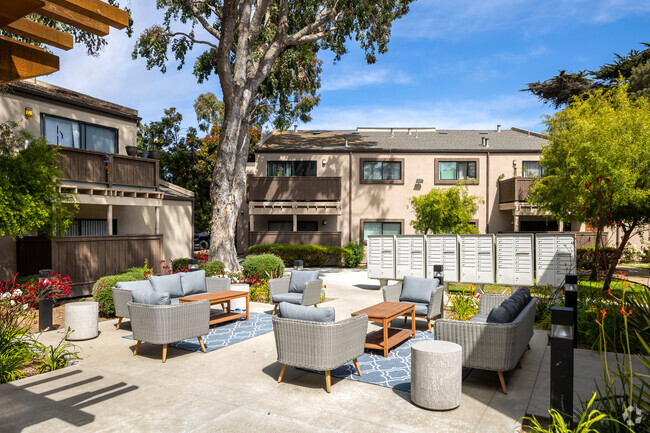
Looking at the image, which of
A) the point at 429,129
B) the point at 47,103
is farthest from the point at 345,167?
the point at 47,103

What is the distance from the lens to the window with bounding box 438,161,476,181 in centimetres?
2581

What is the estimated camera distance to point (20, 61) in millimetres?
3592

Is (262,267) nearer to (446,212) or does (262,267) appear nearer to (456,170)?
(446,212)

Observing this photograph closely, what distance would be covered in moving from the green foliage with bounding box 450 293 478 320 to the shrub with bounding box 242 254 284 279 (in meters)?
6.97

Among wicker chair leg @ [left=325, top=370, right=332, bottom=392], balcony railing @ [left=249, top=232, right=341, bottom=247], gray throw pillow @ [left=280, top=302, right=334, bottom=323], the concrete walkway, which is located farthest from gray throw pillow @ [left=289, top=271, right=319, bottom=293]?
balcony railing @ [left=249, top=232, right=341, bottom=247]

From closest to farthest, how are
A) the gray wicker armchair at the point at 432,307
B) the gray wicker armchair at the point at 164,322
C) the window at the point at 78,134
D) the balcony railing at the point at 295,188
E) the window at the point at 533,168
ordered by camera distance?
the gray wicker armchair at the point at 164,322, the gray wicker armchair at the point at 432,307, the window at the point at 78,134, the window at the point at 533,168, the balcony railing at the point at 295,188

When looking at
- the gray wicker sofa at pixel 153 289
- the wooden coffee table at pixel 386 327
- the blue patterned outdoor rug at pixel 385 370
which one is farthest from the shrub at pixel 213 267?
the blue patterned outdoor rug at pixel 385 370

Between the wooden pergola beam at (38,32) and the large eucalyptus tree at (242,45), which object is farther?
the large eucalyptus tree at (242,45)

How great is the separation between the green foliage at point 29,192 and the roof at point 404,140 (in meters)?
15.4

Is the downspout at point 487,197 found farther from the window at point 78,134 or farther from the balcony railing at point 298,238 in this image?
the window at point 78,134

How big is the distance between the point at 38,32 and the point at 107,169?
12120 millimetres

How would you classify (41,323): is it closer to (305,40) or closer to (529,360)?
(529,360)

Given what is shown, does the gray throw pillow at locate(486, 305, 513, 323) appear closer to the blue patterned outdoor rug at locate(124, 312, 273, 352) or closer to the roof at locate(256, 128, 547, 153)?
the blue patterned outdoor rug at locate(124, 312, 273, 352)

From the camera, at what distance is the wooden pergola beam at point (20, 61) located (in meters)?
3.52
